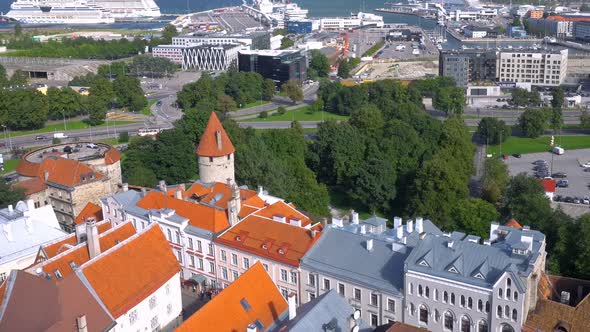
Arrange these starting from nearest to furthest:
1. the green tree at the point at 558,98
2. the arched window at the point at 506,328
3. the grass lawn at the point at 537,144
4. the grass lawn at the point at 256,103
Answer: the arched window at the point at 506,328, the grass lawn at the point at 537,144, the green tree at the point at 558,98, the grass lawn at the point at 256,103

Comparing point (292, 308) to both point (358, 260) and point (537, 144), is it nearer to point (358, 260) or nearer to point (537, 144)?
point (358, 260)

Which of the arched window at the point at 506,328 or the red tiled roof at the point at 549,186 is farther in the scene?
the red tiled roof at the point at 549,186

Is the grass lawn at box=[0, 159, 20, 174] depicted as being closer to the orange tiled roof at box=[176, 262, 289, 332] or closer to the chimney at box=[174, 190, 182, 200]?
the chimney at box=[174, 190, 182, 200]

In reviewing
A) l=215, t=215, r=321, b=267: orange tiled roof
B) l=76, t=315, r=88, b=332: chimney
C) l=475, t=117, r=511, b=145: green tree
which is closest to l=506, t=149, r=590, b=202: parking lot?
l=475, t=117, r=511, b=145: green tree

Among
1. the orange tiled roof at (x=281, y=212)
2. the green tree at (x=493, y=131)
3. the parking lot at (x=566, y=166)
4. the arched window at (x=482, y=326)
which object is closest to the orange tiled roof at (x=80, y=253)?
the orange tiled roof at (x=281, y=212)

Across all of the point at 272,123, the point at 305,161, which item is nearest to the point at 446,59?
the point at 272,123

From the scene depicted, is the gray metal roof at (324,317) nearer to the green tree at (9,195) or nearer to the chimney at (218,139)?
the chimney at (218,139)
